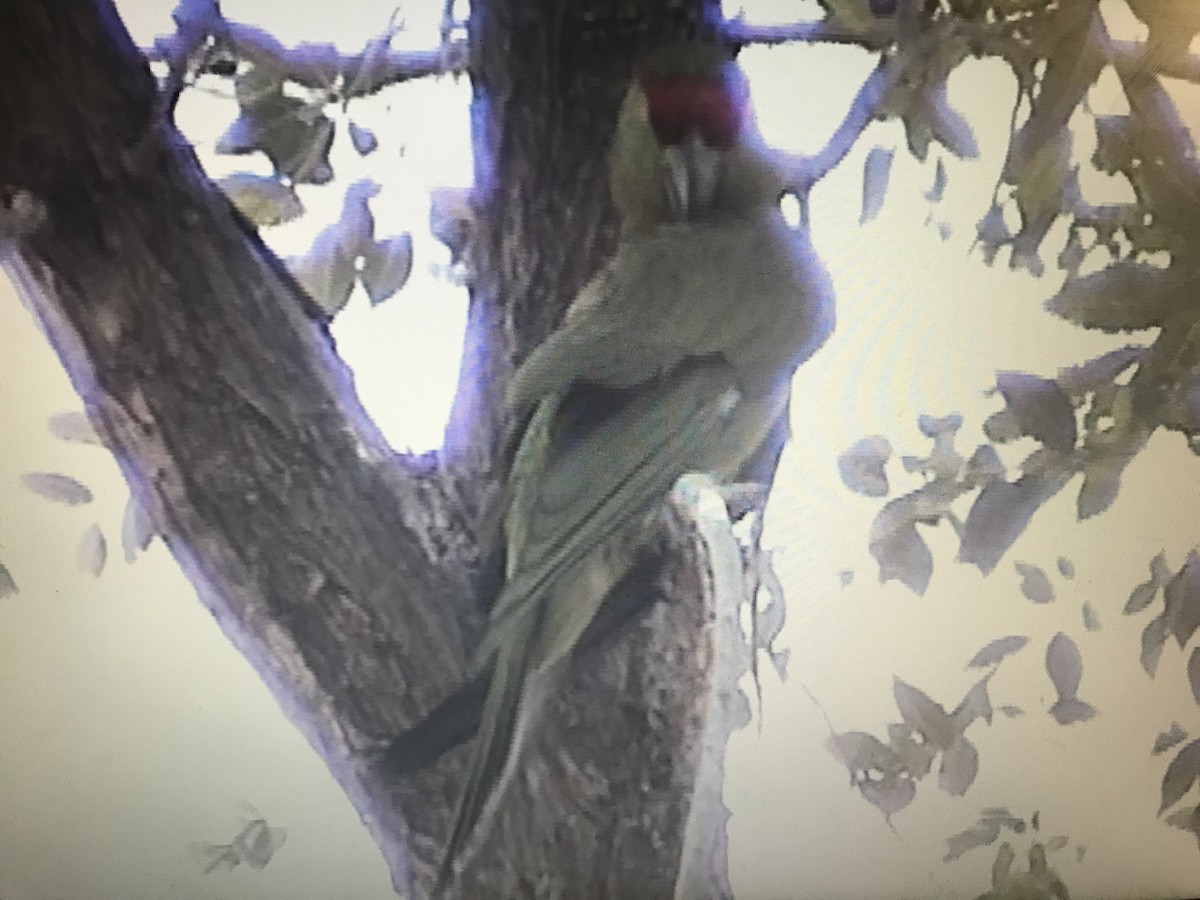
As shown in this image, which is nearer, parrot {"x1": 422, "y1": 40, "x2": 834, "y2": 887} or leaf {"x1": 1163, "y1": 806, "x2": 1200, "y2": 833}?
parrot {"x1": 422, "y1": 40, "x2": 834, "y2": 887}

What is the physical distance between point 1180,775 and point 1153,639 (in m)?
0.15

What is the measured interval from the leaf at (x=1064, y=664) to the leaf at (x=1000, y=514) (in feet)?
0.35

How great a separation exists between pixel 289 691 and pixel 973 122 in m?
0.84

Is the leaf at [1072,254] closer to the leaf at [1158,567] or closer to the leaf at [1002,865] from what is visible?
the leaf at [1158,567]

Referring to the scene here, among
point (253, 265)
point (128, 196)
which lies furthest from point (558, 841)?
point (128, 196)

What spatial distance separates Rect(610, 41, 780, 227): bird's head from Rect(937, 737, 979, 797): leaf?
577mm

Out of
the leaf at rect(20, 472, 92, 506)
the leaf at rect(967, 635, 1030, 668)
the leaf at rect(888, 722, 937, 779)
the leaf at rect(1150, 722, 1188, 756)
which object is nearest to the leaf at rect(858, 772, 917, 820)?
the leaf at rect(888, 722, 937, 779)

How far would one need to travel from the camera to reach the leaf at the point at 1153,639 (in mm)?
1070

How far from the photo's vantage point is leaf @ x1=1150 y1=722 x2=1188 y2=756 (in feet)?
3.56

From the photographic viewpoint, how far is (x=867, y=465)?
1.02m

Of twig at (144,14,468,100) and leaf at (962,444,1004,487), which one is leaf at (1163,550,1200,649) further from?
twig at (144,14,468,100)

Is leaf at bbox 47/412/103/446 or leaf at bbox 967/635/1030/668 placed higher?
leaf at bbox 47/412/103/446

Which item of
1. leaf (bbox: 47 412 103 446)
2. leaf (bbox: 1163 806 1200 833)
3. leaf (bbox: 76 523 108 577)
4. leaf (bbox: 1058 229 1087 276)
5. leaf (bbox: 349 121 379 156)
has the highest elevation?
leaf (bbox: 349 121 379 156)

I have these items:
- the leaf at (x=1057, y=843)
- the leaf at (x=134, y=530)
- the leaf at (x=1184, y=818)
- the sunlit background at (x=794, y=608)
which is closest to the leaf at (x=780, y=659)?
the sunlit background at (x=794, y=608)
